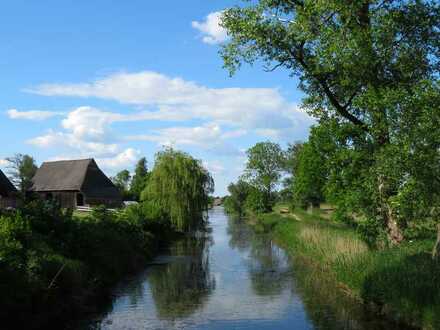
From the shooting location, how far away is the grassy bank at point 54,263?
12.9 metres

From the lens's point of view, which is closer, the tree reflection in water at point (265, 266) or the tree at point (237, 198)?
the tree reflection in water at point (265, 266)

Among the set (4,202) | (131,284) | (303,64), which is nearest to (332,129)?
(303,64)

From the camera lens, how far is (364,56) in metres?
17.6

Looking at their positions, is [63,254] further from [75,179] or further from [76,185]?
[75,179]

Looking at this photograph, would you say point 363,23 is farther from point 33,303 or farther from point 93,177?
point 93,177

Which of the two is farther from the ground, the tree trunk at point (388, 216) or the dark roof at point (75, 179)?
the dark roof at point (75, 179)

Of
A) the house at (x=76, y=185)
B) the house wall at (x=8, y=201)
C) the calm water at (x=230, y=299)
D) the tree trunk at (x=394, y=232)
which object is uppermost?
the house at (x=76, y=185)

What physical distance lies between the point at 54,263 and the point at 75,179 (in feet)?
146

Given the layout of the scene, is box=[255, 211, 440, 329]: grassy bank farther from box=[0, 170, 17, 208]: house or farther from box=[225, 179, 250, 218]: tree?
box=[225, 179, 250, 218]: tree

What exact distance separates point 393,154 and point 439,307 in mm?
4354

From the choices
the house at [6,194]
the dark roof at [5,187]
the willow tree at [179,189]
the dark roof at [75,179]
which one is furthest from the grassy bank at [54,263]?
the dark roof at [75,179]

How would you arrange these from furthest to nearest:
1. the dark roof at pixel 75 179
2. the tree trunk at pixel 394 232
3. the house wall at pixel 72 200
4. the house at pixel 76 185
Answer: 1. the dark roof at pixel 75 179
2. the house at pixel 76 185
3. the house wall at pixel 72 200
4. the tree trunk at pixel 394 232

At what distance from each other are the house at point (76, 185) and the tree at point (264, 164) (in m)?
34.0

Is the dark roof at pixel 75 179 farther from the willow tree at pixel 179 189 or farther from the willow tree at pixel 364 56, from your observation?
the willow tree at pixel 364 56
